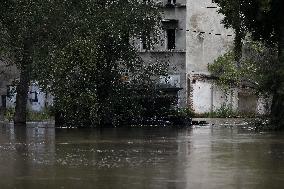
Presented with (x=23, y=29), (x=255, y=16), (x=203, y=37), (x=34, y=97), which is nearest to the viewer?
(x=255, y=16)

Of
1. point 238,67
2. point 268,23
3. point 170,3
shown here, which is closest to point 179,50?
point 170,3

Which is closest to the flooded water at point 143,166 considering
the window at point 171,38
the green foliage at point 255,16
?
the green foliage at point 255,16

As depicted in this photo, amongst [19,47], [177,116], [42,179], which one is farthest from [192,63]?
[42,179]

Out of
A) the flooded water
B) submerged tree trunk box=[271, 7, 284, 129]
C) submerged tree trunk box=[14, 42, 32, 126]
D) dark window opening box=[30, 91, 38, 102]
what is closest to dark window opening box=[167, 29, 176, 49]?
dark window opening box=[30, 91, 38, 102]

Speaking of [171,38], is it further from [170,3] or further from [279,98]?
[279,98]

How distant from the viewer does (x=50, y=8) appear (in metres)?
32.1

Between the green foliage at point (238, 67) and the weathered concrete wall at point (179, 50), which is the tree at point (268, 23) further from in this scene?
the green foliage at point (238, 67)

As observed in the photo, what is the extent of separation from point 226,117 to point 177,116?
15277mm

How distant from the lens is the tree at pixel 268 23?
85.8 ft

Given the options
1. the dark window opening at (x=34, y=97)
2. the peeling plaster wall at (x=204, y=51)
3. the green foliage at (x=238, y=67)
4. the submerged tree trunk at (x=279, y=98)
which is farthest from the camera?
the dark window opening at (x=34, y=97)

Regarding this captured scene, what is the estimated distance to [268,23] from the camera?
29203mm

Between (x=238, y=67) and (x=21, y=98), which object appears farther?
(x=238, y=67)

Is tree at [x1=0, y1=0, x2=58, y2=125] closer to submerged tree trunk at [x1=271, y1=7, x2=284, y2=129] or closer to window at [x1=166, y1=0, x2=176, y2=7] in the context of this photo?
submerged tree trunk at [x1=271, y1=7, x2=284, y2=129]

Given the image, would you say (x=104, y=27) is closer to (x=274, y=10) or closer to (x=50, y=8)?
(x=50, y=8)
